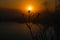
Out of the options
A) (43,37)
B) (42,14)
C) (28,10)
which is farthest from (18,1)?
(43,37)

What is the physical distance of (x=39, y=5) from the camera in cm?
196

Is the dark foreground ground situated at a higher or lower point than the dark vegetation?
lower

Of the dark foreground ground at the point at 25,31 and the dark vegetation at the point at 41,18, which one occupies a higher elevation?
the dark vegetation at the point at 41,18

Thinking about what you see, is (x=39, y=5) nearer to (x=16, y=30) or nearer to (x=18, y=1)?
(x=18, y=1)

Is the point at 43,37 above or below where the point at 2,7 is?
below

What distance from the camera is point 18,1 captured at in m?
1.90

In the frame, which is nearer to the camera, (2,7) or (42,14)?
(2,7)

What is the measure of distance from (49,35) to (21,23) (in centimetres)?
38

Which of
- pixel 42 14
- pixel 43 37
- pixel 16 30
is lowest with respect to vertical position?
pixel 43 37

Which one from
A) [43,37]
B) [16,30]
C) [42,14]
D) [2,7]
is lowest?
[43,37]

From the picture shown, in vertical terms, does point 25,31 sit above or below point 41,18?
below

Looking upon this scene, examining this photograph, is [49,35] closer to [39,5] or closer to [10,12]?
[39,5]

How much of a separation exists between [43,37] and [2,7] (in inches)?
23.7

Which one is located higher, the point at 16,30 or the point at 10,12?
the point at 10,12
